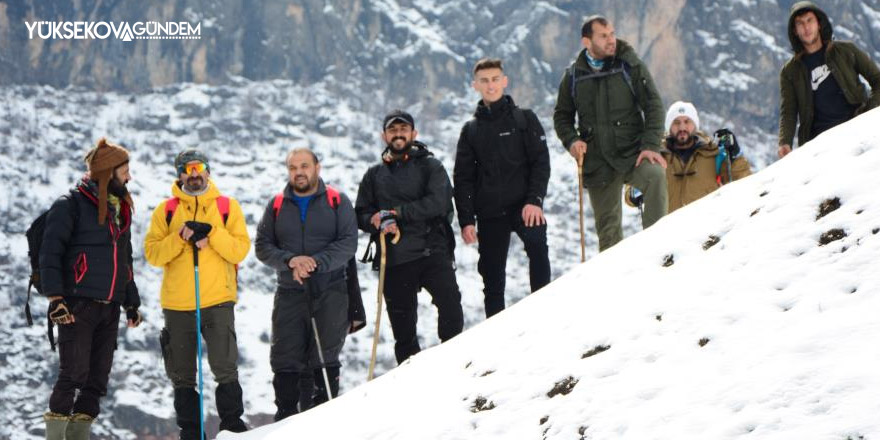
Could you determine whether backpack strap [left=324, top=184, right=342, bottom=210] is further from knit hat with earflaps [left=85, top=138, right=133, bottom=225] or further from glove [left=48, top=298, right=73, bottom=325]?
glove [left=48, top=298, right=73, bottom=325]

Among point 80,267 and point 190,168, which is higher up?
point 190,168

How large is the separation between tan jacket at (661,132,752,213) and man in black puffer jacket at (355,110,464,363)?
238cm

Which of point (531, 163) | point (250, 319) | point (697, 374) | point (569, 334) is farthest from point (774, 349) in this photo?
point (250, 319)

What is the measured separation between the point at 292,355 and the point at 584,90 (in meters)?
3.02

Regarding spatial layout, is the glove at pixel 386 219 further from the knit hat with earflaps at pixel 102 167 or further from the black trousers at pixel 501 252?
the knit hat with earflaps at pixel 102 167

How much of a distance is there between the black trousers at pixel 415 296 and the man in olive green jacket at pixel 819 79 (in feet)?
8.70

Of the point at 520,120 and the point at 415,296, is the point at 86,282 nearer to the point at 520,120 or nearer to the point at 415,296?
the point at 415,296

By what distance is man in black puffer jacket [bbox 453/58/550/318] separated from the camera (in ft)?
26.8

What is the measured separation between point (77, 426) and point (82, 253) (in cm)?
118

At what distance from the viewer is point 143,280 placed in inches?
6718

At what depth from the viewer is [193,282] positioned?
7676 mm

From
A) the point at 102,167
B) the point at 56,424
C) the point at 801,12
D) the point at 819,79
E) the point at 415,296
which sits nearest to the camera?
the point at 56,424

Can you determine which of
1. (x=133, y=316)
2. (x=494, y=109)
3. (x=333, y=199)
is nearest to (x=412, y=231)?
(x=333, y=199)

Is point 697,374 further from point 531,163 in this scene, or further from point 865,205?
point 531,163
